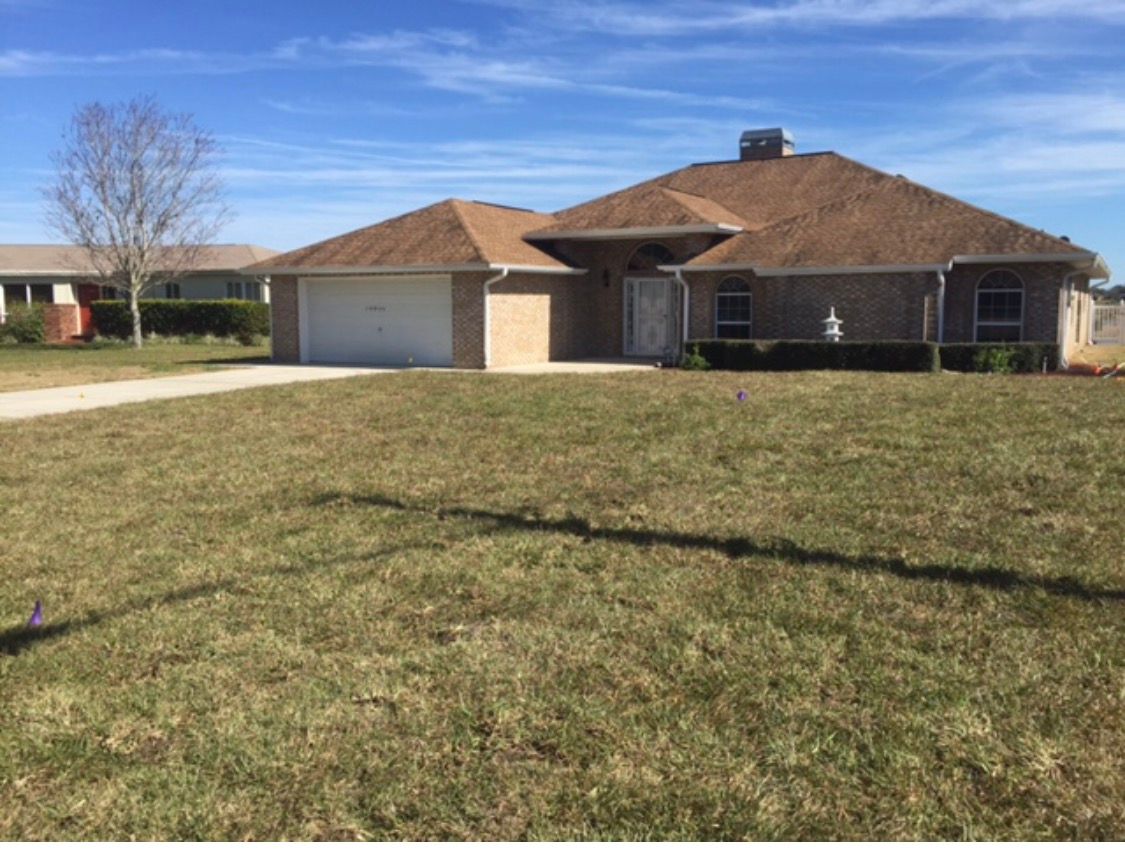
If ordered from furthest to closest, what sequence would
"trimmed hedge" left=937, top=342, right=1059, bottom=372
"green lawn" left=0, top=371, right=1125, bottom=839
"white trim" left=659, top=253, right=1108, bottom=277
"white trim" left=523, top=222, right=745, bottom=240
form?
"white trim" left=523, top=222, right=745, bottom=240, "white trim" left=659, top=253, right=1108, bottom=277, "trimmed hedge" left=937, top=342, right=1059, bottom=372, "green lawn" left=0, top=371, right=1125, bottom=839

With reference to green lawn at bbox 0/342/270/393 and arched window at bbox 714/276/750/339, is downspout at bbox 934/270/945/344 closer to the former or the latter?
arched window at bbox 714/276/750/339

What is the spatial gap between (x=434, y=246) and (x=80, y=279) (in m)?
32.0

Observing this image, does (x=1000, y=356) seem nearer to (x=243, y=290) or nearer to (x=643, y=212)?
(x=643, y=212)

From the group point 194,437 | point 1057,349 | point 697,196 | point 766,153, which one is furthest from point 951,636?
point 766,153

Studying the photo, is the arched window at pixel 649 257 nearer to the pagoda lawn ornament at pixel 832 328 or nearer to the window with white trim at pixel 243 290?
the pagoda lawn ornament at pixel 832 328

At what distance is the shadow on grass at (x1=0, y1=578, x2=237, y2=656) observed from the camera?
4922 mm

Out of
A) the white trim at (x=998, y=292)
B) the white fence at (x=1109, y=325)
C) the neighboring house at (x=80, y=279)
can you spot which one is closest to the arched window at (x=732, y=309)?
the white trim at (x=998, y=292)

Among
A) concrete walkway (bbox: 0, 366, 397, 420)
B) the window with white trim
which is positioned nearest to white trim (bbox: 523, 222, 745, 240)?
concrete walkway (bbox: 0, 366, 397, 420)

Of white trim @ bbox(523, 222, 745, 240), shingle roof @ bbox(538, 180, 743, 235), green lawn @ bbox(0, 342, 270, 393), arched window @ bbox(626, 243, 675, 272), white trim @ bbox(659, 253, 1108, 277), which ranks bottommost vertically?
green lawn @ bbox(0, 342, 270, 393)

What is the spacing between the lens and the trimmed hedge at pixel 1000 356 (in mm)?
18281

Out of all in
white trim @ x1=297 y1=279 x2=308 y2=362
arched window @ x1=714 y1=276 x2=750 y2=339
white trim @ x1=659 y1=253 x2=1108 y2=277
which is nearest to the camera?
white trim @ x1=659 y1=253 x2=1108 y2=277

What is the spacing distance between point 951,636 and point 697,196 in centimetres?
2485

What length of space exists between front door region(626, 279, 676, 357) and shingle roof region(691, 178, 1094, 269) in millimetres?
2397

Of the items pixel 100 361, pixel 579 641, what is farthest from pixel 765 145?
pixel 579 641
